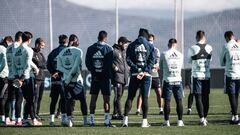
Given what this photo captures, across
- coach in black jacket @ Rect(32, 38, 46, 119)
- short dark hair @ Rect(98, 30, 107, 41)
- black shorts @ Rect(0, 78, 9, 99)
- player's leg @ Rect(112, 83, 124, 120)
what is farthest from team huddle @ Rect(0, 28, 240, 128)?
player's leg @ Rect(112, 83, 124, 120)

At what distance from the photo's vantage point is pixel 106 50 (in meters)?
17.9

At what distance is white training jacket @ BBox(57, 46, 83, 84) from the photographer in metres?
17.5

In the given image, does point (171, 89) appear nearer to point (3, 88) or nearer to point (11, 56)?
point (11, 56)

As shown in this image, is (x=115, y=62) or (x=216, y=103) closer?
(x=115, y=62)

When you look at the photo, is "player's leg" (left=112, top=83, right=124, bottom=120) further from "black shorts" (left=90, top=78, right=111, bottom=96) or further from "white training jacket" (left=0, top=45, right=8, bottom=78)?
"white training jacket" (left=0, top=45, right=8, bottom=78)

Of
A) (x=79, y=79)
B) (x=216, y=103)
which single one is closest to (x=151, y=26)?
(x=216, y=103)

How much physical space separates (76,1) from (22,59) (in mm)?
26362

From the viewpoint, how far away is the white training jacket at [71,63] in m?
17.5

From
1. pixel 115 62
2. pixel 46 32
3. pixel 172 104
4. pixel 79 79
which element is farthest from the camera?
pixel 46 32

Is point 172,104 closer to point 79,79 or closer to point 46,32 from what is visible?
point 79,79

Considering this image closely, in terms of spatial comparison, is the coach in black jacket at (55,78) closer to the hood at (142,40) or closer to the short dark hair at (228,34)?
the hood at (142,40)

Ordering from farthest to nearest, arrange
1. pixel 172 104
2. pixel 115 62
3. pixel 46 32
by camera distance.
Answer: pixel 46 32 → pixel 172 104 → pixel 115 62

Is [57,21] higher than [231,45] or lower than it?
higher

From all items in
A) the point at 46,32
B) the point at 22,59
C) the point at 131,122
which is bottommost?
the point at 131,122
